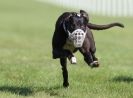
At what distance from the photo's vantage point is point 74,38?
23.1ft

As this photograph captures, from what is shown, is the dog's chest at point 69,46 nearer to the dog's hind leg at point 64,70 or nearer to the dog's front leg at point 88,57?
the dog's front leg at point 88,57

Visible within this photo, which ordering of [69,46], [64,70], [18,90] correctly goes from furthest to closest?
[64,70]
[18,90]
[69,46]

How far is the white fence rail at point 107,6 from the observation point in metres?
37.8

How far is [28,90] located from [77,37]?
73.6 inches

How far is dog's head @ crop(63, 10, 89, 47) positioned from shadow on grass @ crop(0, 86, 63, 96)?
142 centimetres

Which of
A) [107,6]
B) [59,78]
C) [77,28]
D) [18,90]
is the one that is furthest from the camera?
[107,6]

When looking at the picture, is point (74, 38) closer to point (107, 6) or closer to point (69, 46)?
point (69, 46)

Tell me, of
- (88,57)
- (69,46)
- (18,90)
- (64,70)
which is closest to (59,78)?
(64,70)

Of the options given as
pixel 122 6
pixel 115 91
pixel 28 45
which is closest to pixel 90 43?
pixel 115 91

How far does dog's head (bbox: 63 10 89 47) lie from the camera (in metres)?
7.01

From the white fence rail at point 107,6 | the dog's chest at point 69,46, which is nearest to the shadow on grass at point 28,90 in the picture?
the dog's chest at point 69,46

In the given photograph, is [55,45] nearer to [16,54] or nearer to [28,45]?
[16,54]

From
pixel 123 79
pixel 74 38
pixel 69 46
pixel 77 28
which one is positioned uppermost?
pixel 77 28

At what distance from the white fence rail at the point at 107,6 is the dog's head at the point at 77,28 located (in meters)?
30.7
